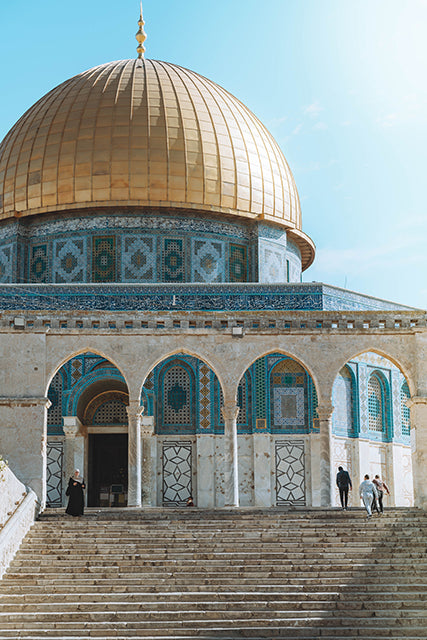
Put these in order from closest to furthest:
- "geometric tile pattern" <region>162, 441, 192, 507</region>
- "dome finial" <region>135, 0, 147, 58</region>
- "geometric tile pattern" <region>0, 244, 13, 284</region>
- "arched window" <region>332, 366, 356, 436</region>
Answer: "geometric tile pattern" <region>162, 441, 192, 507</region>
"arched window" <region>332, 366, 356, 436</region>
"geometric tile pattern" <region>0, 244, 13, 284</region>
"dome finial" <region>135, 0, 147, 58</region>

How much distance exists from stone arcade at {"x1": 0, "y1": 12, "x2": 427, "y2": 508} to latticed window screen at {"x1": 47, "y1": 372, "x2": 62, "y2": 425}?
39 mm

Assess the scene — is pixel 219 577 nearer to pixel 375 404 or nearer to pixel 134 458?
pixel 134 458

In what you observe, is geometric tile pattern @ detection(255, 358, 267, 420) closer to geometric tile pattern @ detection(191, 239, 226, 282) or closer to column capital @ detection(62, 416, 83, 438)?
geometric tile pattern @ detection(191, 239, 226, 282)

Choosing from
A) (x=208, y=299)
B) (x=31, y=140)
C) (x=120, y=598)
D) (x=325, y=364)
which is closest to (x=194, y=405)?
(x=208, y=299)

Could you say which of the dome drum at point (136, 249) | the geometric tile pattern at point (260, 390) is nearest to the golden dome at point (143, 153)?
the dome drum at point (136, 249)

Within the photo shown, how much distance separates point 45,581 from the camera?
470 inches

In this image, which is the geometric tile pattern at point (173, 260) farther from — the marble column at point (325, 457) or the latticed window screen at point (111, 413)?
the marble column at point (325, 457)

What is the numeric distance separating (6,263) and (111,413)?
3978mm

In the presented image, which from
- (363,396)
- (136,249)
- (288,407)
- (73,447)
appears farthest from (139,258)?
(363,396)

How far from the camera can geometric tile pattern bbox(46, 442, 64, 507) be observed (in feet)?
62.6

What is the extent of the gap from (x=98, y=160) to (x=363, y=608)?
12526 mm

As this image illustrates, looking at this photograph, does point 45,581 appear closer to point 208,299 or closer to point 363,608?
point 363,608

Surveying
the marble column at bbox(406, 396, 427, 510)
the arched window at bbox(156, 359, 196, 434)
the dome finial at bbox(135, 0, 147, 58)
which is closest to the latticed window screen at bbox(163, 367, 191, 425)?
the arched window at bbox(156, 359, 196, 434)

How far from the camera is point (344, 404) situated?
782 inches
